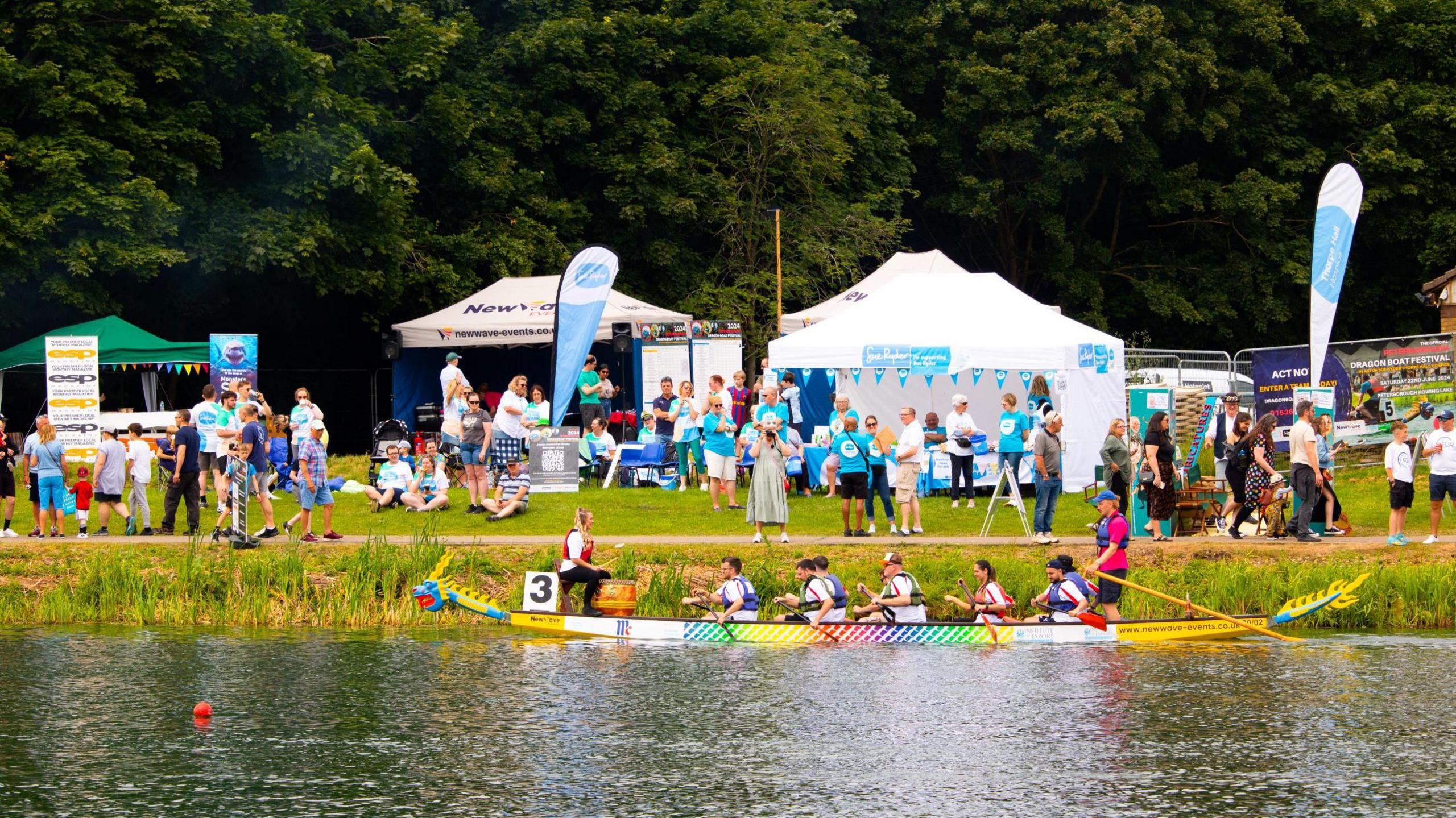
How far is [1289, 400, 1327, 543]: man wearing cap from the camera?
63.8 feet

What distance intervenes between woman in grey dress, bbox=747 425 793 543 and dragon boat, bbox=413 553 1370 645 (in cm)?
245

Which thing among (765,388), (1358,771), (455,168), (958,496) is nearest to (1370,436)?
(958,496)

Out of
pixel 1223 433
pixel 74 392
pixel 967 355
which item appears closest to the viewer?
pixel 74 392

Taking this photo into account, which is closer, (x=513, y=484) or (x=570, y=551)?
(x=570, y=551)

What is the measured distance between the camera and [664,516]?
75.9 feet

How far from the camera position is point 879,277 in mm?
33750

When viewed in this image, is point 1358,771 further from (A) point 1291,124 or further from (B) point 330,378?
(A) point 1291,124

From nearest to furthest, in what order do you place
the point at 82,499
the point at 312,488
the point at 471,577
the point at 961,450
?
1. the point at 471,577
2. the point at 312,488
3. the point at 82,499
4. the point at 961,450

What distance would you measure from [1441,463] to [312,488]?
555 inches

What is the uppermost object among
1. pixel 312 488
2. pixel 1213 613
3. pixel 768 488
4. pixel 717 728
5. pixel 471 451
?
pixel 471 451

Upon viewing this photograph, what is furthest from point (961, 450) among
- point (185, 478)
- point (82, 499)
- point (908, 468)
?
point (82, 499)

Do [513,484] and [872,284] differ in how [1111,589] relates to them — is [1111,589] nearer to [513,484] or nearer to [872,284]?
[513,484]

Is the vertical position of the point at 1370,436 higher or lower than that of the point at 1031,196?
lower

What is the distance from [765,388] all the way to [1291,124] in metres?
26.5
